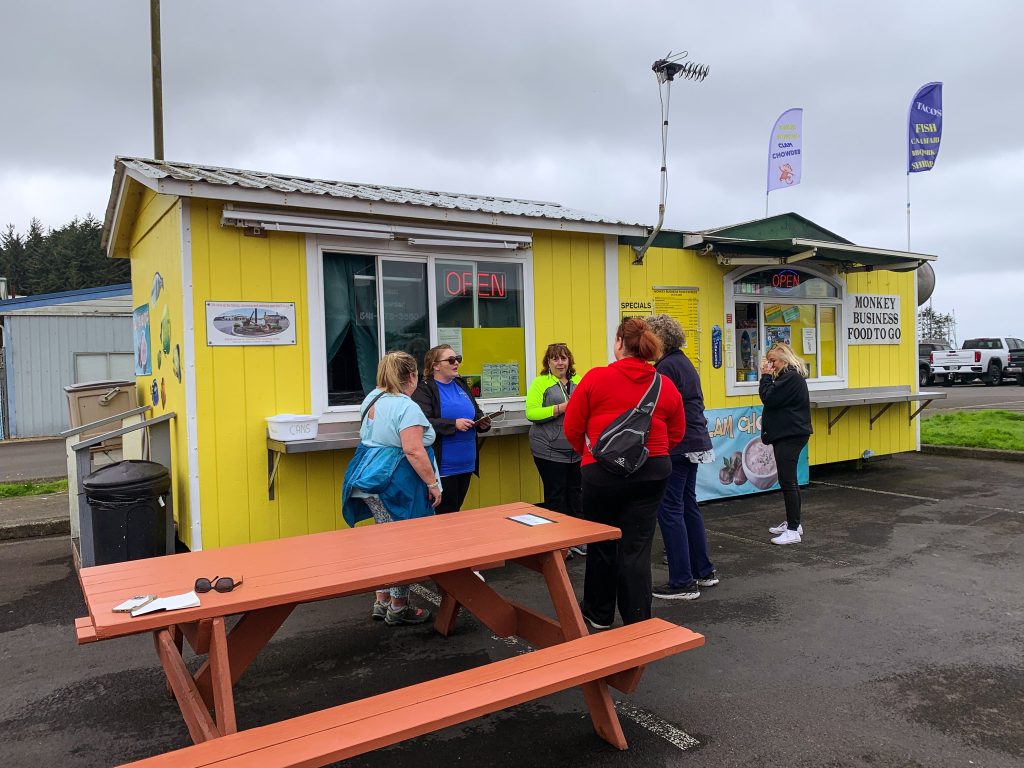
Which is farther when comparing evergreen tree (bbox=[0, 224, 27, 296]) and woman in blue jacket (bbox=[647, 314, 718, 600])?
evergreen tree (bbox=[0, 224, 27, 296])

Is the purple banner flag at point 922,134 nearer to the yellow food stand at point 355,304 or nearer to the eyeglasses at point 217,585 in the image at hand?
the yellow food stand at point 355,304

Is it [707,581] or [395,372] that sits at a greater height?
[395,372]

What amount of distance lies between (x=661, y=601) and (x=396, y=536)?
213 cm

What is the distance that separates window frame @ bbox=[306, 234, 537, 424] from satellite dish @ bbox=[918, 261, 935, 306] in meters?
6.36

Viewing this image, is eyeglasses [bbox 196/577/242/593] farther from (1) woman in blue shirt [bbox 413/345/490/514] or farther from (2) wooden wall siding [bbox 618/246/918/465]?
(2) wooden wall siding [bbox 618/246/918/465]

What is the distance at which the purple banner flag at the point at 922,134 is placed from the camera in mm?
10766

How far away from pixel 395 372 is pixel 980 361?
2982 cm

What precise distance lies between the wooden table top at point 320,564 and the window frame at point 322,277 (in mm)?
2168

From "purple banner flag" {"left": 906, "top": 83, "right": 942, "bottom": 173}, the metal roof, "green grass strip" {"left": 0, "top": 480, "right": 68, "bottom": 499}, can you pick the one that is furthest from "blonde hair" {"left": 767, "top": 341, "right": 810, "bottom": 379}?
the metal roof

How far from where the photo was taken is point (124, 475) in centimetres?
549

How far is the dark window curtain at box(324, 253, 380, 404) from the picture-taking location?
6102mm

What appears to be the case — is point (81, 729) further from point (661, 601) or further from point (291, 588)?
point (661, 601)

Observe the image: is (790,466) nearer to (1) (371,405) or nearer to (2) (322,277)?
(1) (371,405)

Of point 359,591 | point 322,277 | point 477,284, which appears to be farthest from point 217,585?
point 477,284
